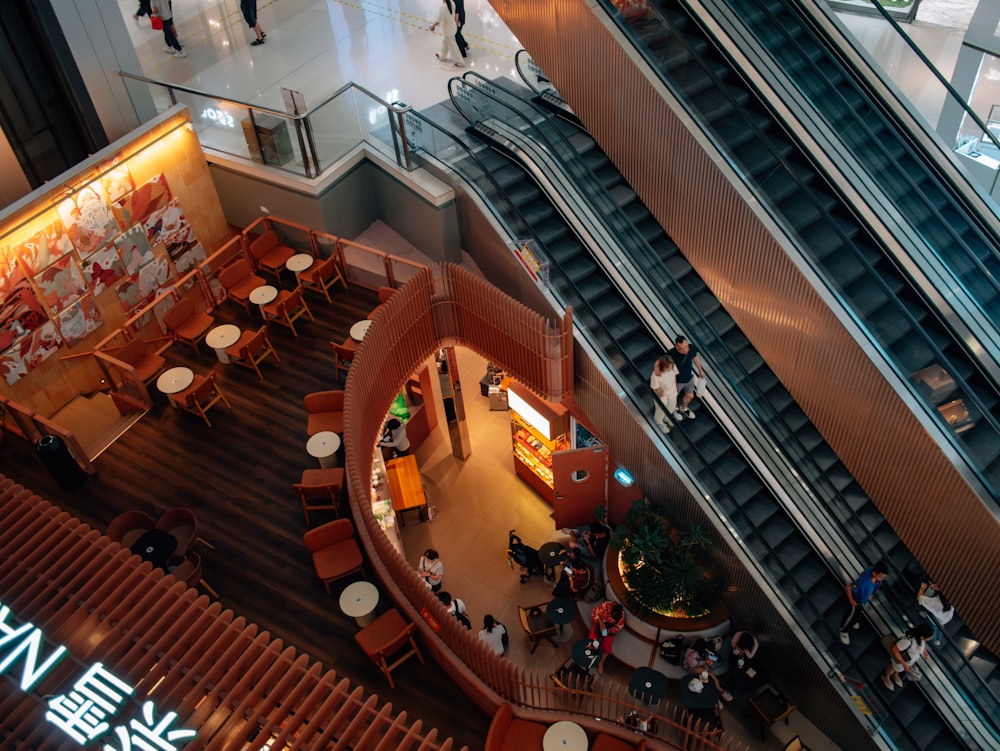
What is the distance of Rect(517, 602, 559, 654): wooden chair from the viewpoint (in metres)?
12.0

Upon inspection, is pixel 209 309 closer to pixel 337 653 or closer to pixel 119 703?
pixel 337 653

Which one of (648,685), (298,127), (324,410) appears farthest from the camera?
(298,127)

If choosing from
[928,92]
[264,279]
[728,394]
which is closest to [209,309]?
[264,279]

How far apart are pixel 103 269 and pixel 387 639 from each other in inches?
265

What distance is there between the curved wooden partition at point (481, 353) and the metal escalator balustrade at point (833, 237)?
2933 millimetres

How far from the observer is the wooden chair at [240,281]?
508 inches

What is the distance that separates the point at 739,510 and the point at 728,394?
145 centimetres

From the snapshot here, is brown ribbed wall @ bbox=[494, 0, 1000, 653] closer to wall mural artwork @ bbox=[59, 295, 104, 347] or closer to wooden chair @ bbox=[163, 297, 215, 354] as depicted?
wooden chair @ bbox=[163, 297, 215, 354]

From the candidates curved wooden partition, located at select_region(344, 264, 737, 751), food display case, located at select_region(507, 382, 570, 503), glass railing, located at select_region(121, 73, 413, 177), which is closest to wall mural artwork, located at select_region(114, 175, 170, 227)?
glass railing, located at select_region(121, 73, 413, 177)

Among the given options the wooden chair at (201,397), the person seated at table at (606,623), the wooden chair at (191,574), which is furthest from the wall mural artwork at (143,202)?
the person seated at table at (606,623)

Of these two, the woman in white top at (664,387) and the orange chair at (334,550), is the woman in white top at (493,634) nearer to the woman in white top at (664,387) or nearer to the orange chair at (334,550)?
the orange chair at (334,550)

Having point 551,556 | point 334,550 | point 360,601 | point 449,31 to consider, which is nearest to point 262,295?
point 334,550

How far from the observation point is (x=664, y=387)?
10891 mm

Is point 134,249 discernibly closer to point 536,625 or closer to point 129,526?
point 129,526
